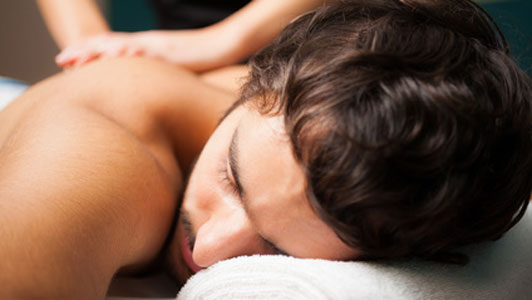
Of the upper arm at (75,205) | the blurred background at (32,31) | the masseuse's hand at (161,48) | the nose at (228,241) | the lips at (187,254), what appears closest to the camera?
the upper arm at (75,205)

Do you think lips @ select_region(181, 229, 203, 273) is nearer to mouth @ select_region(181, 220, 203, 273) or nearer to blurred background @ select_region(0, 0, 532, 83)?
mouth @ select_region(181, 220, 203, 273)

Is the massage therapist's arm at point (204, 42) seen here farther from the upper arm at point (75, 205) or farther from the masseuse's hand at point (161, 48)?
the upper arm at point (75, 205)

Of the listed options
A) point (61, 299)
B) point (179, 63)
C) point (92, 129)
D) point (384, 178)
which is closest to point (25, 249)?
point (61, 299)

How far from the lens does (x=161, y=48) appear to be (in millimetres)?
1122

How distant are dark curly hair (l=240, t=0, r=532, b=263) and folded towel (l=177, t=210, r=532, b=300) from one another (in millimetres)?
23

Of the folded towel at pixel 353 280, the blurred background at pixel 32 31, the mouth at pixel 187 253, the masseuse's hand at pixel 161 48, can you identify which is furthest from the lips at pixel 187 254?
the blurred background at pixel 32 31

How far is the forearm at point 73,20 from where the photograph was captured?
4.07 ft

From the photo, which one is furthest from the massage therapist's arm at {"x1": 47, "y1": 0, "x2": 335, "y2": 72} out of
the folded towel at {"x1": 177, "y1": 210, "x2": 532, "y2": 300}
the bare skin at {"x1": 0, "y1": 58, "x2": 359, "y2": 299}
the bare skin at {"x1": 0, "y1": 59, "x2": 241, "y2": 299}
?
the folded towel at {"x1": 177, "y1": 210, "x2": 532, "y2": 300}

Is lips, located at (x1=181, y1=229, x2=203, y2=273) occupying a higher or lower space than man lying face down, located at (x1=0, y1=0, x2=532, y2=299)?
lower

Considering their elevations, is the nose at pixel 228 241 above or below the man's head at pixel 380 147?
below

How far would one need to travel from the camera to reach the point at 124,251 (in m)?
0.64

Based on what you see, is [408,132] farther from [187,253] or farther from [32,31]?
[32,31]

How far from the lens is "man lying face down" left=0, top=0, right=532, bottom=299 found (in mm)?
535

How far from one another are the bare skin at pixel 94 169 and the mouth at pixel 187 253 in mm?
31
